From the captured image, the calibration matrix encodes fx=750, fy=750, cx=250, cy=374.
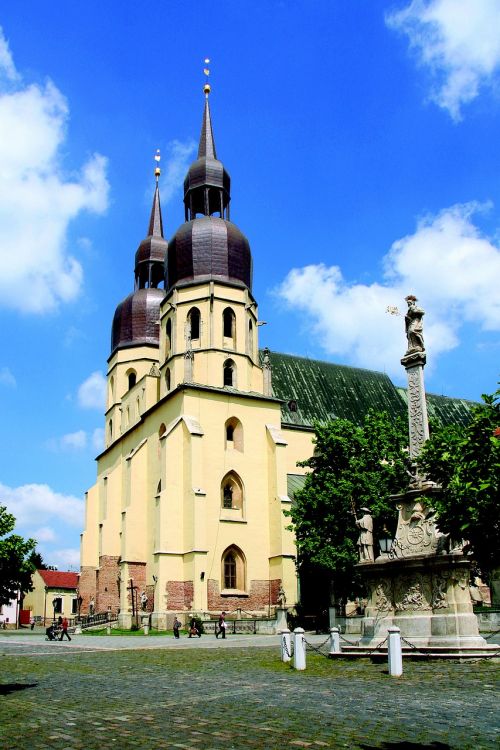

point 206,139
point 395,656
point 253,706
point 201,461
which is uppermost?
point 206,139

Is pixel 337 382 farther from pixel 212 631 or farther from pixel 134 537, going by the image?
pixel 212 631

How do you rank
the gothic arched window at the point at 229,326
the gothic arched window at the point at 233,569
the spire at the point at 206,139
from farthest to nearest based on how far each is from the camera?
1. the spire at the point at 206,139
2. the gothic arched window at the point at 229,326
3. the gothic arched window at the point at 233,569

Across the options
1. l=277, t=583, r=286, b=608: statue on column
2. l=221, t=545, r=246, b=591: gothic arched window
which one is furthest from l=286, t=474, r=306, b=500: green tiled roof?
l=277, t=583, r=286, b=608: statue on column

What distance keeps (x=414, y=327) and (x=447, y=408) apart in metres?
44.8

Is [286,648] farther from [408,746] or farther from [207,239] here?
[207,239]

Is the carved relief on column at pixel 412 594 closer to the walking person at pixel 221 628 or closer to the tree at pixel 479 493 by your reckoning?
the tree at pixel 479 493

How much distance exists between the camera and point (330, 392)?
5584 cm

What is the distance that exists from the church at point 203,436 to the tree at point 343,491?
18.2 feet

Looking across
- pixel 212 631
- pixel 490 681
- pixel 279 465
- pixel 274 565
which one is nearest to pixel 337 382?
pixel 279 465

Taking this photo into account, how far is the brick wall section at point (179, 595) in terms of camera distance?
38.6 m

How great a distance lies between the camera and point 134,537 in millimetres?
45250

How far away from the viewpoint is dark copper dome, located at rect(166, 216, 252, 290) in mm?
47156

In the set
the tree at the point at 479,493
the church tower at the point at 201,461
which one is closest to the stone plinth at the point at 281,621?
the church tower at the point at 201,461

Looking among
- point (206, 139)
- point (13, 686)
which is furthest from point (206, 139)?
point (13, 686)
